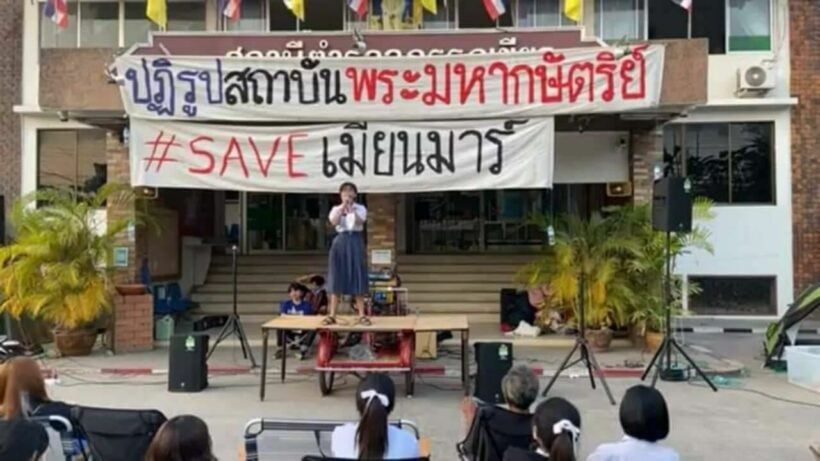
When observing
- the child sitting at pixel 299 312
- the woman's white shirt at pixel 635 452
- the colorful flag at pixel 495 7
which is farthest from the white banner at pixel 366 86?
the woman's white shirt at pixel 635 452

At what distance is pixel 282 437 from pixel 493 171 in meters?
6.70

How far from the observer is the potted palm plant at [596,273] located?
1099cm

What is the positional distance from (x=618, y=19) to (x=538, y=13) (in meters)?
1.59

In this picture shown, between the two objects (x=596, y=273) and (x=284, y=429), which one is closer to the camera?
(x=284, y=429)

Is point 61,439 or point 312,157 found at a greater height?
point 312,157

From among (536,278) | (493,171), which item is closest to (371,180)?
(493,171)

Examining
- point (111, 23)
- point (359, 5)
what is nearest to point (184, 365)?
point (359, 5)

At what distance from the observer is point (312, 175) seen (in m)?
10.8

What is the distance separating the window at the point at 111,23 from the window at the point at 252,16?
75cm

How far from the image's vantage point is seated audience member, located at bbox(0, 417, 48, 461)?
292cm

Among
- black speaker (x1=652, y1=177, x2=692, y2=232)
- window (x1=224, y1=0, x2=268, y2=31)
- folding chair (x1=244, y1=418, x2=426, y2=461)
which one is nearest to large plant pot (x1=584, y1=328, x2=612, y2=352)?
black speaker (x1=652, y1=177, x2=692, y2=232)

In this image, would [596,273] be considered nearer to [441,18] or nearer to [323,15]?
[441,18]

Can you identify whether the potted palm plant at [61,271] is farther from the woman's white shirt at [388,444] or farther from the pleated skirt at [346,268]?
the woman's white shirt at [388,444]

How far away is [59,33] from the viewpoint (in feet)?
49.1
